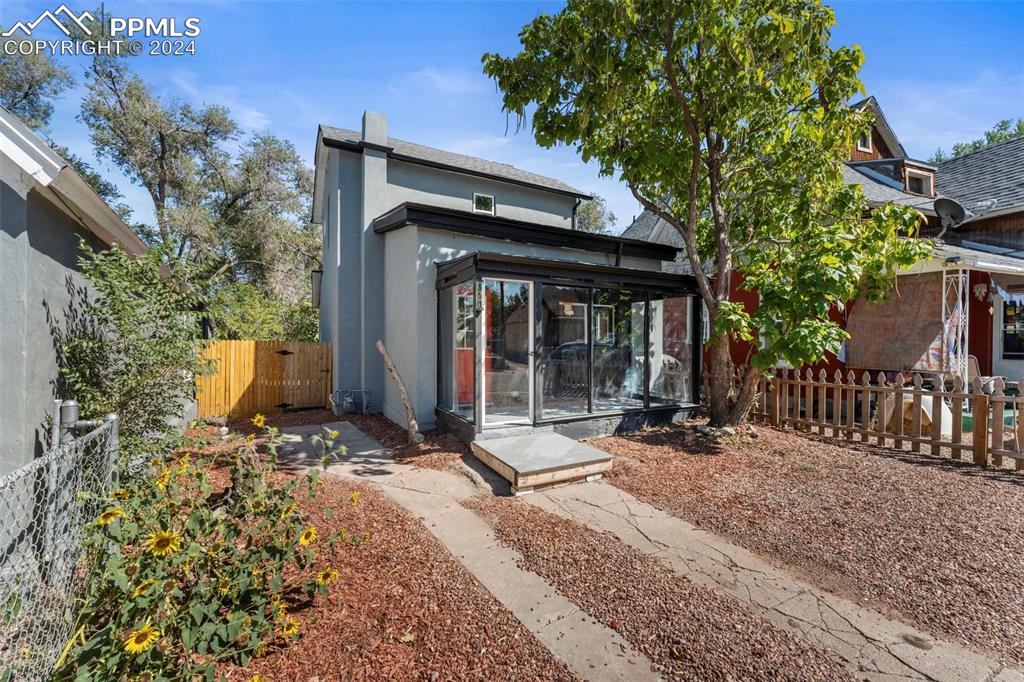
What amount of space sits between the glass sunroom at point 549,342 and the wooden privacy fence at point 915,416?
1.76 meters

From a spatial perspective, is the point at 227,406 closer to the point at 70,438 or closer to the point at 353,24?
the point at 70,438

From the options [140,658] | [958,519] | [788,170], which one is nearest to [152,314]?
[140,658]

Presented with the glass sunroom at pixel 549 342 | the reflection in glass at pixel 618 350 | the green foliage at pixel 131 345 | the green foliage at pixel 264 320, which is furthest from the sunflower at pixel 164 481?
the green foliage at pixel 264 320

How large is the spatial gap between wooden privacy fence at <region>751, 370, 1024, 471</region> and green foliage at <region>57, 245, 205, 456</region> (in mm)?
7912

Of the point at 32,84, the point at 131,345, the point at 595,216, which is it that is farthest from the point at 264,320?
the point at 595,216

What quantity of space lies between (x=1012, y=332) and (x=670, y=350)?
10.5 meters

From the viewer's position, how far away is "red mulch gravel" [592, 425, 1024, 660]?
3072 mm

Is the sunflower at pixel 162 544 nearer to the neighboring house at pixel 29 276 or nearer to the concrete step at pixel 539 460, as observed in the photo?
the neighboring house at pixel 29 276

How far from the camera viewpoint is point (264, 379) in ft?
34.6

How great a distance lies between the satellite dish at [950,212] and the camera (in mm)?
11742

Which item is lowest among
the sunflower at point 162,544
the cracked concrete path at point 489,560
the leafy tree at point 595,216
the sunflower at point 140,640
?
the cracked concrete path at point 489,560

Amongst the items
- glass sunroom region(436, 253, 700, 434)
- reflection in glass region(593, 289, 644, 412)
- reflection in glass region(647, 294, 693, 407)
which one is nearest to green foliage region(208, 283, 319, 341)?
glass sunroom region(436, 253, 700, 434)

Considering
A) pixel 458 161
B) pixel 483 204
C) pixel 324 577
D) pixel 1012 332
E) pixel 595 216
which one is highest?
pixel 595 216

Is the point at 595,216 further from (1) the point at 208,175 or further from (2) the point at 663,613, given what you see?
(2) the point at 663,613
